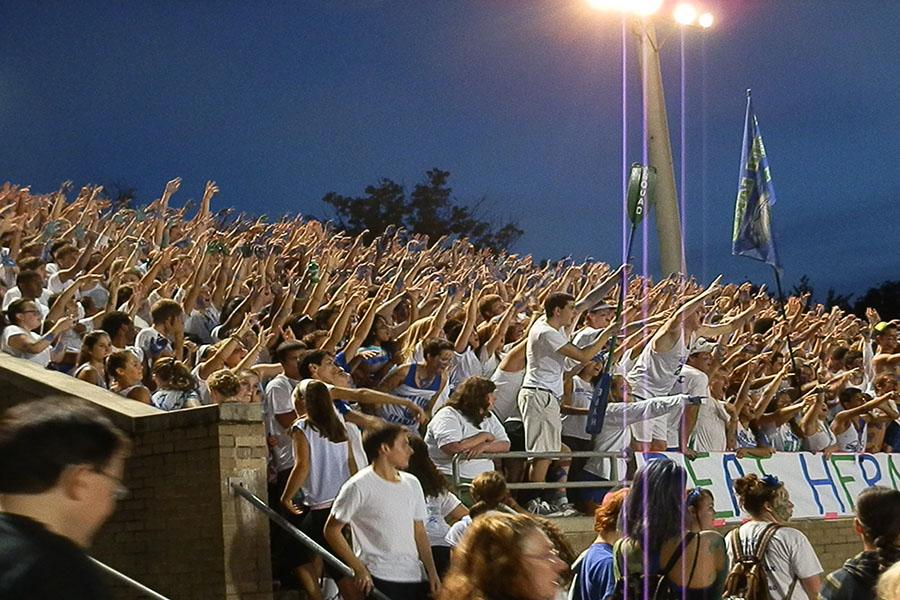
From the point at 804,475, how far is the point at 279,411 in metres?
6.36

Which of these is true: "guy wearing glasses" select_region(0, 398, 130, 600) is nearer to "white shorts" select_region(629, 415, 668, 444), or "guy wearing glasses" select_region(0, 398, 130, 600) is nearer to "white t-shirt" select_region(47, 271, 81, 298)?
"white shorts" select_region(629, 415, 668, 444)

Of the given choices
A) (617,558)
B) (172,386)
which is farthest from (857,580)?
(172,386)

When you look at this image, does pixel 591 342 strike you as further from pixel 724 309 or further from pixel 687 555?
pixel 724 309

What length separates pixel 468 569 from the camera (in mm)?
4551

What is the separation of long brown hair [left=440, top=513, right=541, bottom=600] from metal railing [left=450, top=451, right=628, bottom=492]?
5.68m

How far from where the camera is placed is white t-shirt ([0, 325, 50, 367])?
11492 millimetres

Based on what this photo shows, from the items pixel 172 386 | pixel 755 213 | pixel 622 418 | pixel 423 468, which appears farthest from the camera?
pixel 755 213

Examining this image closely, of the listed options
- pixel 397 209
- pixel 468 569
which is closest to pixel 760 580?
pixel 468 569

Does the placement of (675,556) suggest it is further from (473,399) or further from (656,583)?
(473,399)

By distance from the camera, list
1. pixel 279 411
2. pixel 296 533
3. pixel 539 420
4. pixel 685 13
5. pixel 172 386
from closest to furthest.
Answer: pixel 296 533, pixel 172 386, pixel 279 411, pixel 539 420, pixel 685 13

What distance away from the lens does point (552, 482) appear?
476 inches

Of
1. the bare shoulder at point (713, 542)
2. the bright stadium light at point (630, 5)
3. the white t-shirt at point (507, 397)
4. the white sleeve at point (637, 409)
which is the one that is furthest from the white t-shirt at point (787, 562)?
the bright stadium light at point (630, 5)

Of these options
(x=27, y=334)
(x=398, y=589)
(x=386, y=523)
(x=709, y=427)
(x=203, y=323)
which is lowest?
(x=398, y=589)

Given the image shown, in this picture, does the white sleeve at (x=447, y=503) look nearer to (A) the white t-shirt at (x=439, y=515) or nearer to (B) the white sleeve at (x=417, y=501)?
(A) the white t-shirt at (x=439, y=515)
